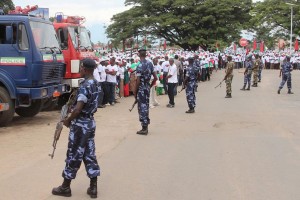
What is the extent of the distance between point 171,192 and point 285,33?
162 ft

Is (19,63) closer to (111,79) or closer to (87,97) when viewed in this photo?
(111,79)

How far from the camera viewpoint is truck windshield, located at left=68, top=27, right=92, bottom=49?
1364cm

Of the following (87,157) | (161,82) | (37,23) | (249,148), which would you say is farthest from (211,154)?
(161,82)

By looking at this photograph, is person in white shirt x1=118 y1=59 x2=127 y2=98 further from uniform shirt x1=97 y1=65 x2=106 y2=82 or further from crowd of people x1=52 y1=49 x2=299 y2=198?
uniform shirt x1=97 y1=65 x2=106 y2=82

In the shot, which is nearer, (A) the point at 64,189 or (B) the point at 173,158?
(A) the point at 64,189

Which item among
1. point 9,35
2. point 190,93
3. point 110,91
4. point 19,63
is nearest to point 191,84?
point 190,93

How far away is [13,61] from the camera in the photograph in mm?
10242

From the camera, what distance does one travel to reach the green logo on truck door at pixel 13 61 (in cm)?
1023

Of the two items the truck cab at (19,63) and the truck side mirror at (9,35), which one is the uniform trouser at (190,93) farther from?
the truck side mirror at (9,35)

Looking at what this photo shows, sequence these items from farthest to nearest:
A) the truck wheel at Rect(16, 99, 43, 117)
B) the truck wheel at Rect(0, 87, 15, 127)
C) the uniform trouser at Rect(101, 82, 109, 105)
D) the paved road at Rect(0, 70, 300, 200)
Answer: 1. the uniform trouser at Rect(101, 82, 109, 105)
2. the truck wheel at Rect(16, 99, 43, 117)
3. the truck wheel at Rect(0, 87, 15, 127)
4. the paved road at Rect(0, 70, 300, 200)

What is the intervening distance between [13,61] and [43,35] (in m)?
1.12

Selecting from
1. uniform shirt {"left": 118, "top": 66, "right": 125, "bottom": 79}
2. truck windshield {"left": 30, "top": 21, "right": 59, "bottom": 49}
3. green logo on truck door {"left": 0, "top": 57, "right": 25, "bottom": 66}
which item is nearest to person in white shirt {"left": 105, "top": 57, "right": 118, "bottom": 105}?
uniform shirt {"left": 118, "top": 66, "right": 125, "bottom": 79}

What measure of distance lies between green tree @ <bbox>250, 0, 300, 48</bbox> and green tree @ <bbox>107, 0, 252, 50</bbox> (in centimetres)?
143

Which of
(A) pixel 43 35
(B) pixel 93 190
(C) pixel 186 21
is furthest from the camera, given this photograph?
(C) pixel 186 21
